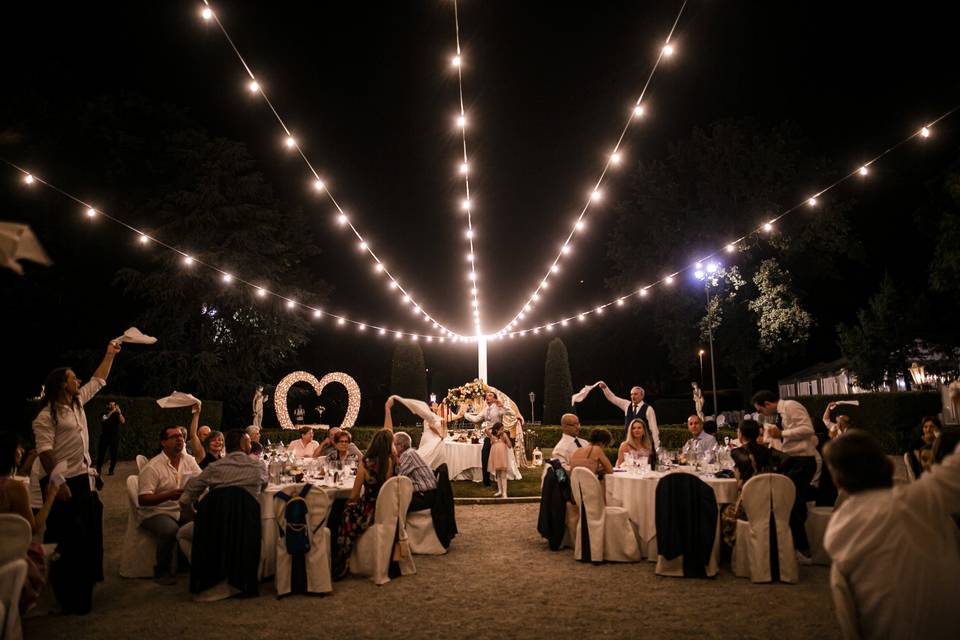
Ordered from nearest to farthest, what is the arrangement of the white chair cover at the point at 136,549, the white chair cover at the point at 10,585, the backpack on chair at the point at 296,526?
the white chair cover at the point at 10,585
the backpack on chair at the point at 296,526
the white chair cover at the point at 136,549

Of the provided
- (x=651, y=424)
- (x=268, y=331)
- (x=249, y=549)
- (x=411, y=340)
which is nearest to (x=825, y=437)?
(x=651, y=424)

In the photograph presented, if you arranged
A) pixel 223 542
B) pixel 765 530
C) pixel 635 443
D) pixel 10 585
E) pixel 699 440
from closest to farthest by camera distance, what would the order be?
1. pixel 10 585
2. pixel 223 542
3. pixel 765 530
4. pixel 635 443
5. pixel 699 440

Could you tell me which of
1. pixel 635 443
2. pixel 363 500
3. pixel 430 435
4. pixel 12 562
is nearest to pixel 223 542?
pixel 363 500

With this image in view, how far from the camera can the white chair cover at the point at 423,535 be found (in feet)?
19.3

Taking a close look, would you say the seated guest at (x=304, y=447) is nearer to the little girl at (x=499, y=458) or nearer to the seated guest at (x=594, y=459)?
the little girl at (x=499, y=458)

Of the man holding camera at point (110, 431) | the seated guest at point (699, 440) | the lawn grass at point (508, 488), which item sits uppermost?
the man holding camera at point (110, 431)

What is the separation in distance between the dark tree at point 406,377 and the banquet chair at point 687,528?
1559 centimetres

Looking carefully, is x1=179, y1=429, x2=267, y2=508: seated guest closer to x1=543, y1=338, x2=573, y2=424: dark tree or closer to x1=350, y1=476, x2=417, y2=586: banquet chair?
x1=350, y1=476, x2=417, y2=586: banquet chair

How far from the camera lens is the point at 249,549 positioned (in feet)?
14.5

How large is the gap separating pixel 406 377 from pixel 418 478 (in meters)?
14.4

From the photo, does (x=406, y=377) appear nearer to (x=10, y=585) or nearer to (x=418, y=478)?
(x=418, y=478)

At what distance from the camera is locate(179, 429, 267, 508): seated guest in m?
4.52

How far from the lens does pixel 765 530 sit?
187 inches

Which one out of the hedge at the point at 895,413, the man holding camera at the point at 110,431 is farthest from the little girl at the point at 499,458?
the hedge at the point at 895,413
